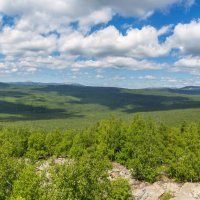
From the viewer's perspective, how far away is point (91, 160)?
90.4 m

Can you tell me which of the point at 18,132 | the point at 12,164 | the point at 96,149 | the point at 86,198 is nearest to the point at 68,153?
the point at 96,149

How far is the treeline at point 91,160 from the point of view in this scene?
7969cm

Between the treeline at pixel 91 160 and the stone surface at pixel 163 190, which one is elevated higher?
the treeline at pixel 91 160

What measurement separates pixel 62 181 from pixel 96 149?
275 feet

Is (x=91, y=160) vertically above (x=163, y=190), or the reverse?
(x=91, y=160)

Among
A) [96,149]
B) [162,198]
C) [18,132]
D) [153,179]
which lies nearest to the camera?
[162,198]

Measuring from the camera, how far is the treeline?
7969 cm

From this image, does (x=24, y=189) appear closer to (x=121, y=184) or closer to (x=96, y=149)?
(x=121, y=184)

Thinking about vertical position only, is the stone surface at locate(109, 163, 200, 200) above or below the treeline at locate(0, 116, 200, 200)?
below

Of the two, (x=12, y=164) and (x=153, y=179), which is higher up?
(x=12, y=164)

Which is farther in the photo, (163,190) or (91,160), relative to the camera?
(163,190)

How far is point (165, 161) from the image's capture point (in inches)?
5546

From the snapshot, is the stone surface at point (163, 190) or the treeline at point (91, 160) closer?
the treeline at point (91, 160)

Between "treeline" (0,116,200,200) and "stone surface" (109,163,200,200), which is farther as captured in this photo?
"stone surface" (109,163,200,200)
